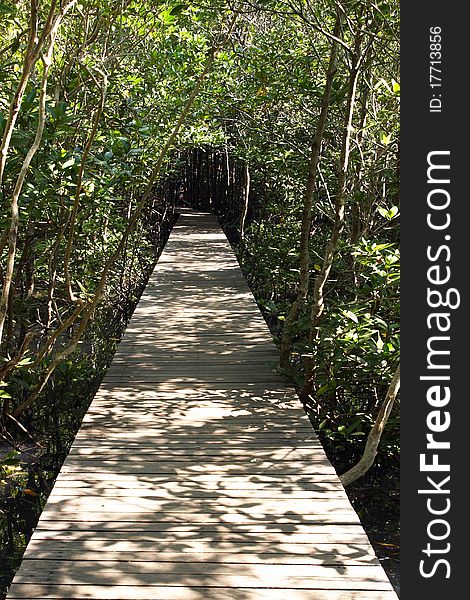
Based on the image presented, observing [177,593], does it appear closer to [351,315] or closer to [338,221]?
[351,315]

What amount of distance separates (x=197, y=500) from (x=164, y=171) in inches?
249

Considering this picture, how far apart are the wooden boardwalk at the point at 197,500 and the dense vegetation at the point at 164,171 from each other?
1.23 ft

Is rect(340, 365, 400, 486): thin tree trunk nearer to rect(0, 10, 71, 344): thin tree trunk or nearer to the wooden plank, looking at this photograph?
the wooden plank

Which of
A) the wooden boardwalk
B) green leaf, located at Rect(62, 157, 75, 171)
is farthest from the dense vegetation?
the wooden boardwalk

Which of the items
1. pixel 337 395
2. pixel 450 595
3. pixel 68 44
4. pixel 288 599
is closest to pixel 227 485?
pixel 288 599

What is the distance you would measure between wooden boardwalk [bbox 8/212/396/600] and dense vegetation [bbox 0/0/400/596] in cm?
38

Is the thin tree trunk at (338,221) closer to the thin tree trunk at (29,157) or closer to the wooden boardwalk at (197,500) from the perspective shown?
the wooden boardwalk at (197,500)

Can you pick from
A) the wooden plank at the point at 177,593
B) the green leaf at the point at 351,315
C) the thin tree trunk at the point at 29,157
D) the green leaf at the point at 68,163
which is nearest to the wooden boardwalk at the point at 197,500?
the wooden plank at the point at 177,593

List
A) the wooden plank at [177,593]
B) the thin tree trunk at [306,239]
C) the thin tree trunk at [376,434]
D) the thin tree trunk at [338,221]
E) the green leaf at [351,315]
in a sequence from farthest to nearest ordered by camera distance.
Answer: the thin tree trunk at [306,239] → the thin tree trunk at [338,221] → the green leaf at [351,315] → the thin tree trunk at [376,434] → the wooden plank at [177,593]

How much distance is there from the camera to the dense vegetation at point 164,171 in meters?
3.56

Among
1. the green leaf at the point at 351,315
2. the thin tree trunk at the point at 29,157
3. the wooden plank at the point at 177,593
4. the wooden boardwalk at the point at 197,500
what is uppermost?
the thin tree trunk at the point at 29,157

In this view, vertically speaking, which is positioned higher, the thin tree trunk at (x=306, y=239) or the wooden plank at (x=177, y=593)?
the thin tree trunk at (x=306, y=239)

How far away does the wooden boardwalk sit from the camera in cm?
247

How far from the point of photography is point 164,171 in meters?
8.95
